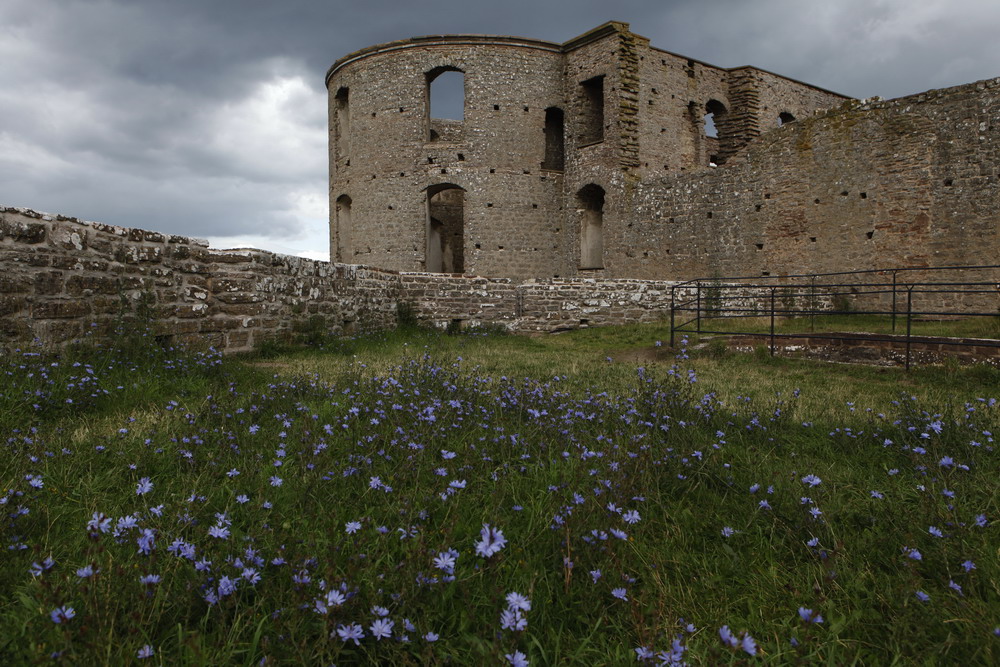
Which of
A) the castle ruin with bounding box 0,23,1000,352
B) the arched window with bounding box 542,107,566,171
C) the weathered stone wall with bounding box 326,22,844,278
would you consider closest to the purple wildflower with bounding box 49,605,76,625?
the castle ruin with bounding box 0,23,1000,352

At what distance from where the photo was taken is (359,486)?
2.52m

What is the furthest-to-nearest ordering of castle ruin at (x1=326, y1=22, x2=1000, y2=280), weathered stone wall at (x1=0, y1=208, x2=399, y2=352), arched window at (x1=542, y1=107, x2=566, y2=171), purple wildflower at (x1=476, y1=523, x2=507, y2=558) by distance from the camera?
1. arched window at (x1=542, y1=107, x2=566, y2=171)
2. castle ruin at (x1=326, y1=22, x2=1000, y2=280)
3. weathered stone wall at (x1=0, y1=208, x2=399, y2=352)
4. purple wildflower at (x1=476, y1=523, x2=507, y2=558)

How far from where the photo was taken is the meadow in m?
1.55

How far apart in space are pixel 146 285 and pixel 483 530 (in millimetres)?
5672

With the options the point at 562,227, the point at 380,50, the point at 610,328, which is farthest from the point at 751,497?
the point at 380,50

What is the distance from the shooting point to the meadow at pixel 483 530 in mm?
1547

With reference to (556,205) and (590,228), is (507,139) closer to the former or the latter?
(556,205)

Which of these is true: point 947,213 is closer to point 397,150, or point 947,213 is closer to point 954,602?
point 954,602

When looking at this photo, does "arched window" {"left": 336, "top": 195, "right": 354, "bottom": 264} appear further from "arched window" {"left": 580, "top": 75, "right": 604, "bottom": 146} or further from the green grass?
the green grass

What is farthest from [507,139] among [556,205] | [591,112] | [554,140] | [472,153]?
[591,112]

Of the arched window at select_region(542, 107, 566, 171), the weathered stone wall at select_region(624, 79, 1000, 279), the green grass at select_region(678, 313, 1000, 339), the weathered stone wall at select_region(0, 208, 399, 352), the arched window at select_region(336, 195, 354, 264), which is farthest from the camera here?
the arched window at select_region(336, 195, 354, 264)

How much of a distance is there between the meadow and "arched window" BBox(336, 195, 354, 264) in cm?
1930

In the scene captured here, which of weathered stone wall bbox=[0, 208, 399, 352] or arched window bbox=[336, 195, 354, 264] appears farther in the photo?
arched window bbox=[336, 195, 354, 264]

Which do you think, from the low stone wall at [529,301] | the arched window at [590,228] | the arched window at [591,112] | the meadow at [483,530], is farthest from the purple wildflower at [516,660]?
the arched window at [591,112]
